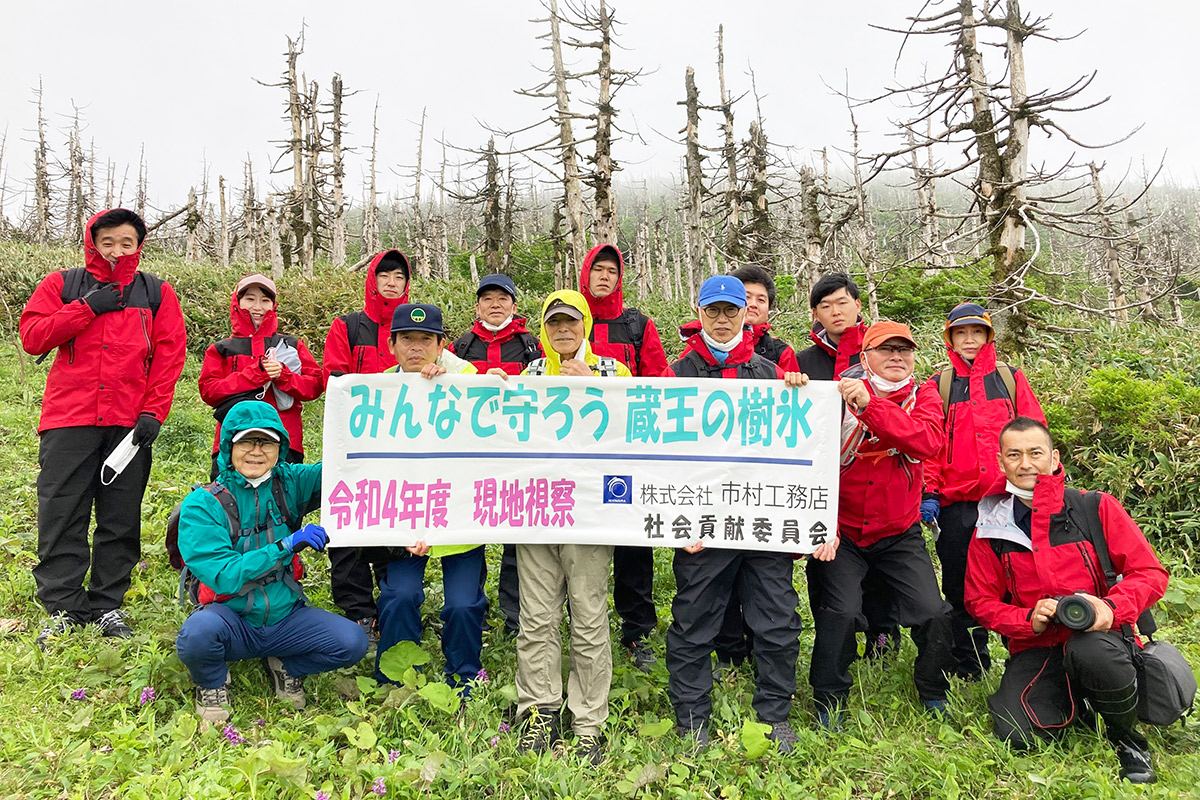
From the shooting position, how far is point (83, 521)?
434 centimetres

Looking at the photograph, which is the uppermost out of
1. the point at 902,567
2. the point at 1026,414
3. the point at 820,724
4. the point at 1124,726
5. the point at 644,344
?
the point at 644,344

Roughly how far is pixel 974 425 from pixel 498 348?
10.2ft

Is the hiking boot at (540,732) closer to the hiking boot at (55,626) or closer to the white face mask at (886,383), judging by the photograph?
the white face mask at (886,383)

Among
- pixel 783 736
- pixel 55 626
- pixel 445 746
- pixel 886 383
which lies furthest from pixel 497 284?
pixel 55 626

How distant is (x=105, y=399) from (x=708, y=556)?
3.95 meters

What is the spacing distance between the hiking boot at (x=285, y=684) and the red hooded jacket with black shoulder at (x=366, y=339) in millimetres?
1905

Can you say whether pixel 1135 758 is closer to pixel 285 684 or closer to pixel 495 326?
pixel 495 326

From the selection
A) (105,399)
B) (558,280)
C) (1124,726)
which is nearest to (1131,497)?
(1124,726)

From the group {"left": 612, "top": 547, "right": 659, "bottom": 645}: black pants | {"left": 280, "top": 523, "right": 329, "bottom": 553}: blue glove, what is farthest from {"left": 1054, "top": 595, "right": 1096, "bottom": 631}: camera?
{"left": 280, "top": 523, "right": 329, "bottom": 553}: blue glove

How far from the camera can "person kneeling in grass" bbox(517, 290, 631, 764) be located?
3488 mm

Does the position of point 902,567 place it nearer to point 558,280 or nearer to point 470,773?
point 470,773

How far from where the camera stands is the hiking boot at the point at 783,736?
11.1 ft

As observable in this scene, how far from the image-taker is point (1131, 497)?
6559 millimetres

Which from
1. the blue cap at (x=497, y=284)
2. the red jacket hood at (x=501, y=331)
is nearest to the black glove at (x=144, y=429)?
the red jacket hood at (x=501, y=331)
